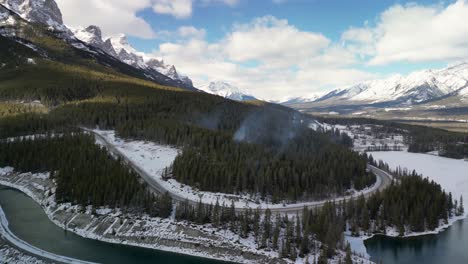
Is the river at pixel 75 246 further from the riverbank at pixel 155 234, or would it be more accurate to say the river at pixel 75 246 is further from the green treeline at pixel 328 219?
the green treeline at pixel 328 219

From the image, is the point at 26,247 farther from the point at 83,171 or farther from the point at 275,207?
the point at 275,207

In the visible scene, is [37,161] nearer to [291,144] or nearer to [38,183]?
[38,183]

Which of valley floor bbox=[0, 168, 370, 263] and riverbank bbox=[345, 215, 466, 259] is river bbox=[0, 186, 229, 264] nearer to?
valley floor bbox=[0, 168, 370, 263]

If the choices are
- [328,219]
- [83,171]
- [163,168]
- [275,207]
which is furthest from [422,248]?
[83,171]

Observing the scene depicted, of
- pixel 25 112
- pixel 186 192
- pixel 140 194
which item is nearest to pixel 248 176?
pixel 186 192

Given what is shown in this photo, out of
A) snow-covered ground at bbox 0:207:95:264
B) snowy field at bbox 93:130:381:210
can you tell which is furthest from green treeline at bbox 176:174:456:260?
snow-covered ground at bbox 0:207:95:264

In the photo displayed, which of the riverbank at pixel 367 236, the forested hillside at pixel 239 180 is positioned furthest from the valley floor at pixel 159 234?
the riverbank at pixel 367 236

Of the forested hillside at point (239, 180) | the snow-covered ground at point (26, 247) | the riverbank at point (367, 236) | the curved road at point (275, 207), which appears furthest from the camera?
the curved road at point (275, 207)
